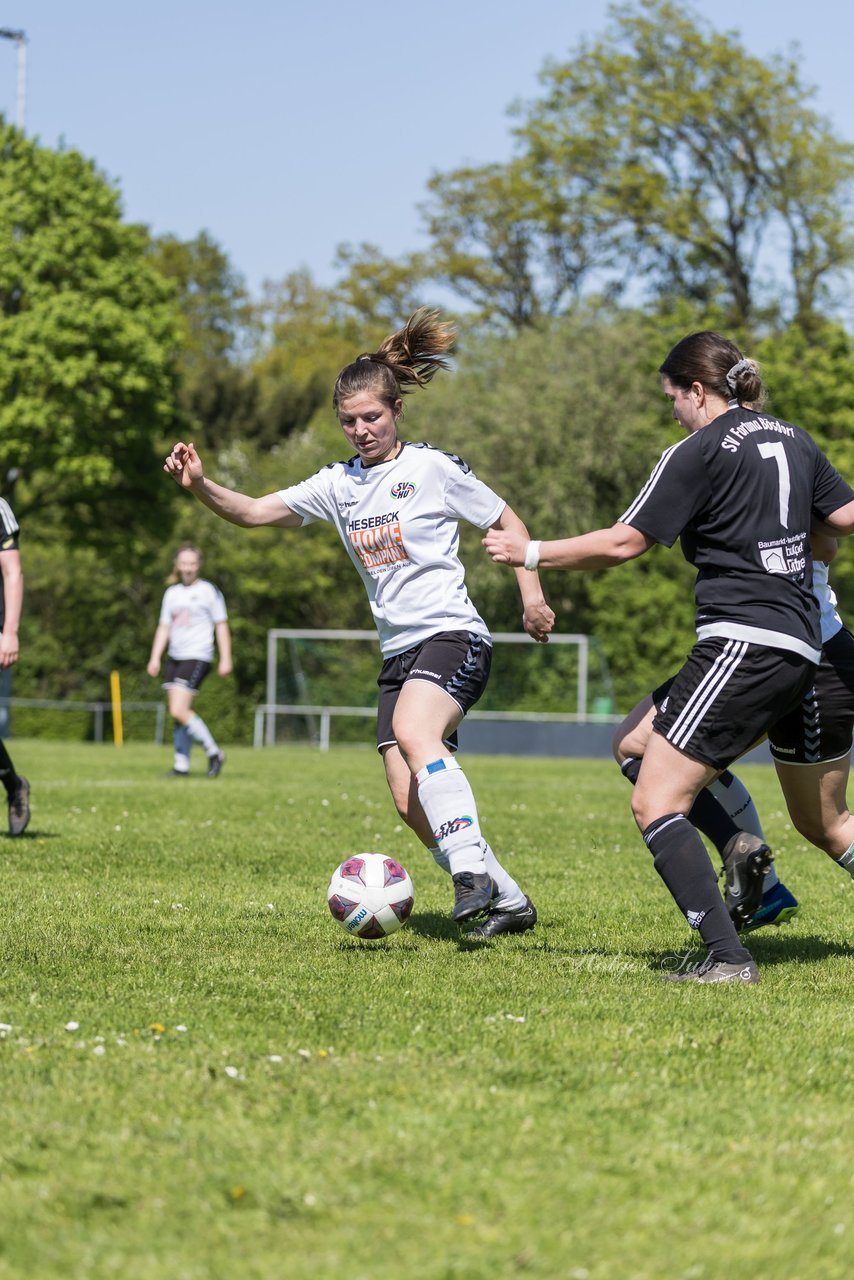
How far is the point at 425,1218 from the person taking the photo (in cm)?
289

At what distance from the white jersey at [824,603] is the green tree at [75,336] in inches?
1192

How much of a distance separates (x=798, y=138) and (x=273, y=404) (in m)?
Answer: 18.6

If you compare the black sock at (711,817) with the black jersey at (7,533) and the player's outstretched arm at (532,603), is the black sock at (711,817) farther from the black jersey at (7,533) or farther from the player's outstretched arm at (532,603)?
the black jersey at (7,533)

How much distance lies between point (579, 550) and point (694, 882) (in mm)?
1215

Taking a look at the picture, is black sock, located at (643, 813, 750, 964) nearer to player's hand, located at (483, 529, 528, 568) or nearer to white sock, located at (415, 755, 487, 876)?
white sock, located at (415, 755, 487, 876)

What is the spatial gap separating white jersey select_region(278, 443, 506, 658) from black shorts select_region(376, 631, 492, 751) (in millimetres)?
47

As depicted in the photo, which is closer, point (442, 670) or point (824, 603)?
point (824, 603)

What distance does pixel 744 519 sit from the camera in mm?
5246

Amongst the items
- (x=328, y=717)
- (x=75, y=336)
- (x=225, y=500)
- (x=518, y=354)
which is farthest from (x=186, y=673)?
(x=518, y=354)

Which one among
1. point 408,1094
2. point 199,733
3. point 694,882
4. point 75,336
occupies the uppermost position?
point 75,336

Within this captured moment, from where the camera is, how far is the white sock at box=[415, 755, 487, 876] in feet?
19.4

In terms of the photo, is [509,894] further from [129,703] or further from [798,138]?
[798,138]

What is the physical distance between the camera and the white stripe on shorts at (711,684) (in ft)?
17.0

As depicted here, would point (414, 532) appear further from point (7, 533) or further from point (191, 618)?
point (191, 618)
